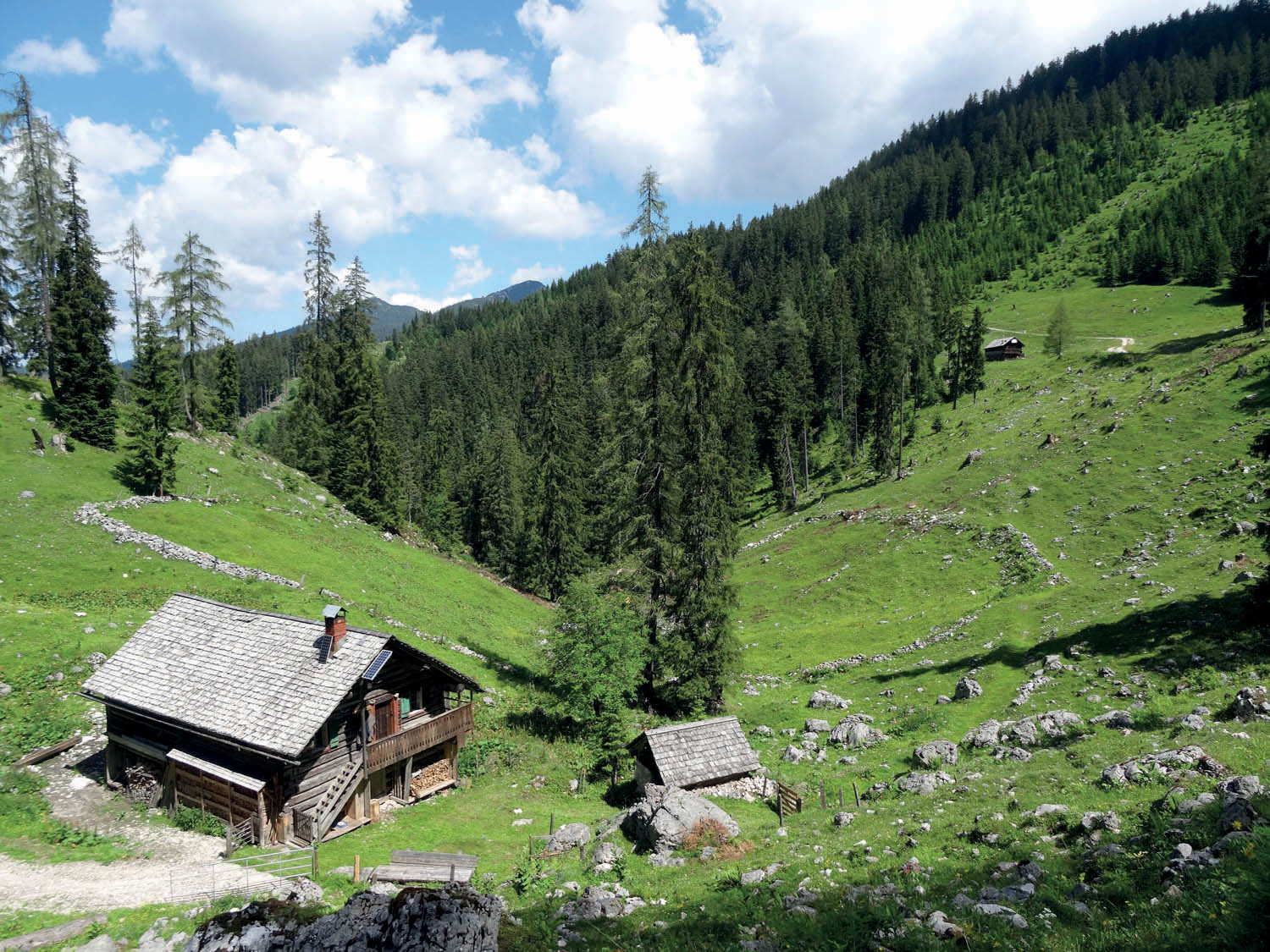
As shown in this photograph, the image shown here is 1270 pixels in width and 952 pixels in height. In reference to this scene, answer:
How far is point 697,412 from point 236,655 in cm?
2081

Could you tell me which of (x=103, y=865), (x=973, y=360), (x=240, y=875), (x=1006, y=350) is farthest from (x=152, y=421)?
(x=1006, y=350)

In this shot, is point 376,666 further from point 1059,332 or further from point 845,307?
point 1059,332

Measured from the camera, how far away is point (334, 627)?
68.7ft

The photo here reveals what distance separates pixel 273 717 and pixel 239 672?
9.87 feet

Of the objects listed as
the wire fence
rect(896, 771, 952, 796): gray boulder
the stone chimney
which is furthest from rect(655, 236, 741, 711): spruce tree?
the wire fence

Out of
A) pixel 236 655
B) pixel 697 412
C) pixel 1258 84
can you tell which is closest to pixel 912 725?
pixel 697 412

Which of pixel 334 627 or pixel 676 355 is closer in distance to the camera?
pixel 334 627

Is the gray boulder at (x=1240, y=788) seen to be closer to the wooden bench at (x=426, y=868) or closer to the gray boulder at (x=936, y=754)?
the gray boulder at (x=936, y=754)

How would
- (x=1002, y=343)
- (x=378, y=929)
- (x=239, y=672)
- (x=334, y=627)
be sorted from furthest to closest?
(x=1002, y=343) < (x=239, y=672) < (x=334, y=627) < (x=378, y=929)

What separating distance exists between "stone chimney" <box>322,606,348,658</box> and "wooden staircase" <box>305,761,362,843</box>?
3991 millimetres

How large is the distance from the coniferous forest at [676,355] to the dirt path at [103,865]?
1823 cm

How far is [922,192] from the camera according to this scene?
621 ft

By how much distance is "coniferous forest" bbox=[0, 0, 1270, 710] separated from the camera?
2972cm

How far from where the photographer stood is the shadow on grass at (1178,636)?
21359mm
